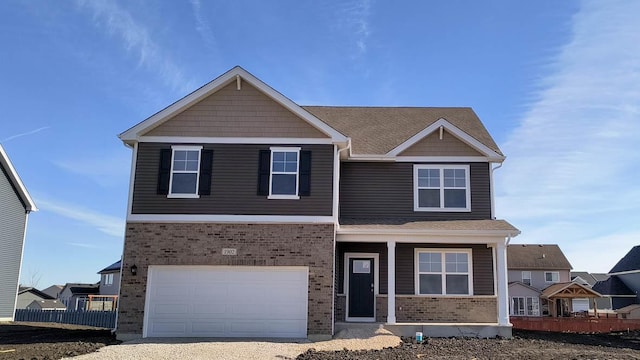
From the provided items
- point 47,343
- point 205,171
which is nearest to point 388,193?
point 205,171

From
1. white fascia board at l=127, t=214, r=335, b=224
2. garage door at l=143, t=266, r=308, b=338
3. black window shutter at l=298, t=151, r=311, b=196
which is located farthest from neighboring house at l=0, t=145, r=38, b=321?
black window shutter at l=298, t=151, r=311, b=196

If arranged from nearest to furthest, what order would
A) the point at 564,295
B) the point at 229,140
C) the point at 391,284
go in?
1. the point at 229,140
2. the point at 391,284
3. the point at 564,295

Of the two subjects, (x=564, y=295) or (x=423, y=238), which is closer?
(x=423, y=238)

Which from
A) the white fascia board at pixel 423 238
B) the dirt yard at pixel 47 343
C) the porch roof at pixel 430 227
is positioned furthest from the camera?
the white fascia board at pixel 423 238

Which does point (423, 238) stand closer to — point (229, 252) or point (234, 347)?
point (229, 252)

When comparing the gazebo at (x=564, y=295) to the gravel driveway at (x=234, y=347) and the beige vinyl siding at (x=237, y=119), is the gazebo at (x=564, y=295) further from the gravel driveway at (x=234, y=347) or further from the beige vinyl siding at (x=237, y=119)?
the beige vinyl siding at (x=237, y=119)

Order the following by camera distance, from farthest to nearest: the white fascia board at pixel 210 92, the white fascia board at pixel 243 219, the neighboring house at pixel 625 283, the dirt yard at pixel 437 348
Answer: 1. the neighboring house at pixel 625 283
2. the white fascia board at pixel 210 92
3. the white fascia board at pixel 243 219
4. the dirt yard at pixel 437 348

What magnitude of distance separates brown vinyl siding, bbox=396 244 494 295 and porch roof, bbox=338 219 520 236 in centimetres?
96

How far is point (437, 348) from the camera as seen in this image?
45.5 feet

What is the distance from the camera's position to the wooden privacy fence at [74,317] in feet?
72.1

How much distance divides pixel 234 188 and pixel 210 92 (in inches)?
117

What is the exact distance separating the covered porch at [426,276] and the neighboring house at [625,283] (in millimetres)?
40585

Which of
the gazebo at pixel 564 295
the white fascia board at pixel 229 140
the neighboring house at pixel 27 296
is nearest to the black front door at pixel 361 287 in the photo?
the white fascia board at pixel 229 140

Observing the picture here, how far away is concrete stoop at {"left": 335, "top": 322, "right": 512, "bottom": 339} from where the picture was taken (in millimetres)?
15883
